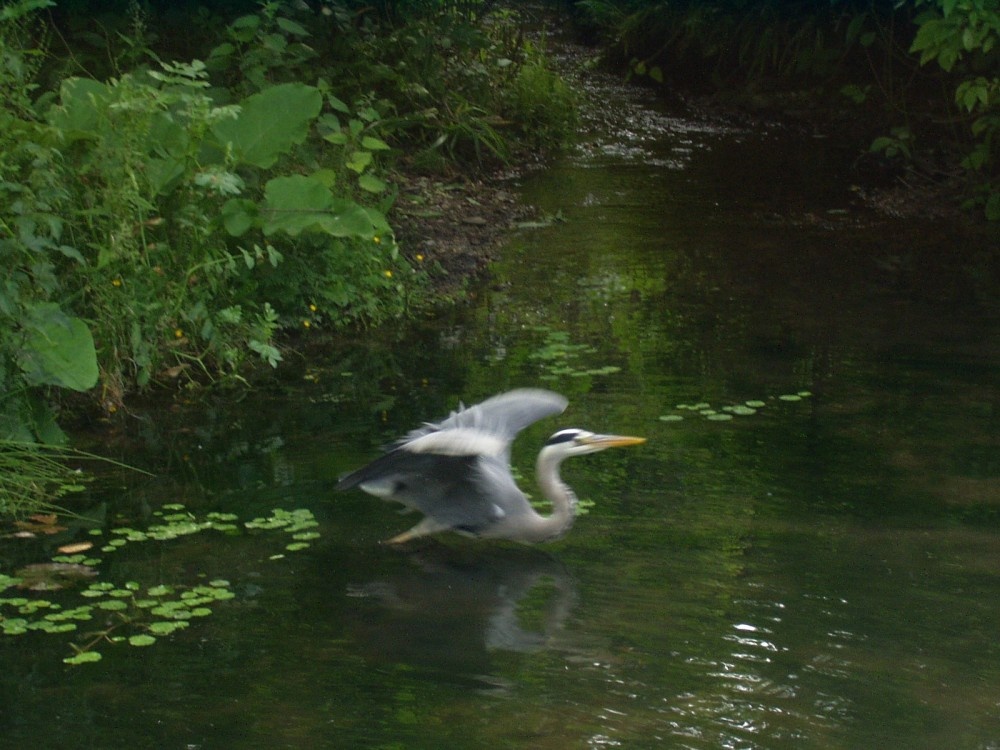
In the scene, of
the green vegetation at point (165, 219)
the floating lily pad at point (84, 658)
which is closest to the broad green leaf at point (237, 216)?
the green vegetation at point (165, 219)

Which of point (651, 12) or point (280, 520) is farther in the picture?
point (651, 12)

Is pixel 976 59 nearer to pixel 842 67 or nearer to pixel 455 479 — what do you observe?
pixel 842 67

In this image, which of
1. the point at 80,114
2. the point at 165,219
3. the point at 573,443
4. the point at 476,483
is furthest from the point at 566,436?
the point at 80,114

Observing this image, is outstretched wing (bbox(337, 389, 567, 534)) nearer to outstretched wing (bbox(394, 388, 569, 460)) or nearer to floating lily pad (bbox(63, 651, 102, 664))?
outstretched wing (bbox(394, 388, 569, 460))

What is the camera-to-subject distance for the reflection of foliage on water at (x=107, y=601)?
12.6 ft

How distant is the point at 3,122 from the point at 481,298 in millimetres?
3018

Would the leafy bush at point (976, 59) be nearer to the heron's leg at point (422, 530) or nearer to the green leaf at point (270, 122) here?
the green leaf at point (270, 122)

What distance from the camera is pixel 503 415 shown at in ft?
15.2

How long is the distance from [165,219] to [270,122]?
72cm

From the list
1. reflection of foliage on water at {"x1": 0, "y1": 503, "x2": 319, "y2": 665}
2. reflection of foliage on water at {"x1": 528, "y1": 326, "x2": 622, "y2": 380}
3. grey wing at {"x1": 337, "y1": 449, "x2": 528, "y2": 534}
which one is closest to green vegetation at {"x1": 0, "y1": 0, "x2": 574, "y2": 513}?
reflection of foliage on water at {"x1": 0, "y1": 503, "x2": 319, "y2": 665}

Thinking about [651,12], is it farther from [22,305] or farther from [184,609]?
[184,609]

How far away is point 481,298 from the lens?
7574 millimetres

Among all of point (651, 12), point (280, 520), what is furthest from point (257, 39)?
point (651, 12)

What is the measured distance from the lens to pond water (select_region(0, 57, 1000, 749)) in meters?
3.47
